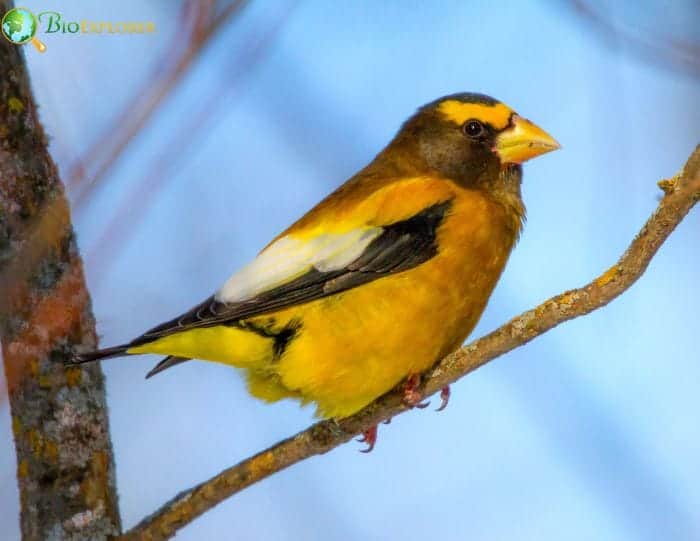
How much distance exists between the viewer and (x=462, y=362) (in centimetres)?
319

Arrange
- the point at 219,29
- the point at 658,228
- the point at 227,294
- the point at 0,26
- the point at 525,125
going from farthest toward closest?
the point at 525,125 < the point at 227,294 < the point at 0,26 < the point at 658,228 < the point at 219,29

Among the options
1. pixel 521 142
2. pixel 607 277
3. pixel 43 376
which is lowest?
pixel 607 277

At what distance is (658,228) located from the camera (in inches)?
104

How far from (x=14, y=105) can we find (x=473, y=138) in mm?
1892

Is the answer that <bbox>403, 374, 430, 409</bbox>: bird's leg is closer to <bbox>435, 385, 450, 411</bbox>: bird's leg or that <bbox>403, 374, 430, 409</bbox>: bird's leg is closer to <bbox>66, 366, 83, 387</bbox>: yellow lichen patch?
<bbox>435, 385, 450, 411</bbox>: bird's leg

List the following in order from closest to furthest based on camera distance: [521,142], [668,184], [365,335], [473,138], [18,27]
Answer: [668,184] < [18,27] < [365,335] < [521,142] < [473,138]

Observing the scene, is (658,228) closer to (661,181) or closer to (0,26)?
(661,181)

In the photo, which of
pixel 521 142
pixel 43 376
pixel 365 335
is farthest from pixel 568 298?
pixel 43 376

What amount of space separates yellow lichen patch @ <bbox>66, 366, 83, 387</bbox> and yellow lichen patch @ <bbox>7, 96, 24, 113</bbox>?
2.74ft

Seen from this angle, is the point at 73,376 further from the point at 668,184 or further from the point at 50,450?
the point at 668,184

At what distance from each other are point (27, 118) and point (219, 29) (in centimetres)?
165

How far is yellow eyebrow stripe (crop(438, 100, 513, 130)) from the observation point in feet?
13.9

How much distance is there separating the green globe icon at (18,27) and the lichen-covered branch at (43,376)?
8cm

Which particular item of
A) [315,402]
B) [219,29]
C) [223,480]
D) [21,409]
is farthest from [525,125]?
[219,29]
